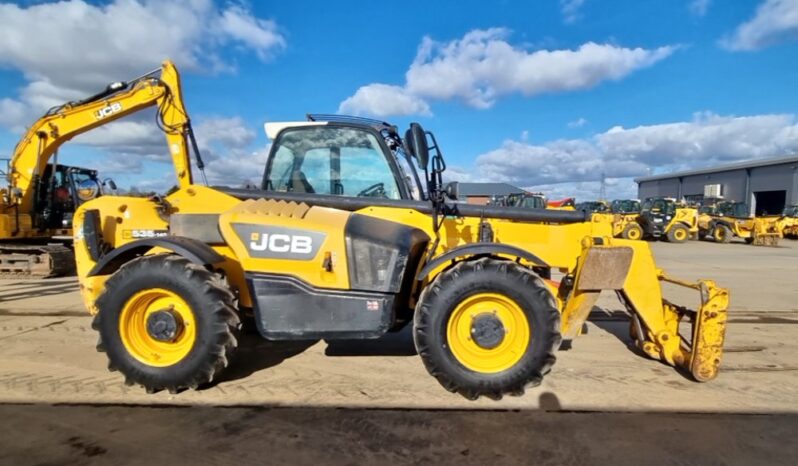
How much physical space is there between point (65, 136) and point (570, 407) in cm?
1031

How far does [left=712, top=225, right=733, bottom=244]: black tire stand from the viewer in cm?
2303

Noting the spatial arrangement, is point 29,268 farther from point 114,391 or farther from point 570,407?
point 570,407

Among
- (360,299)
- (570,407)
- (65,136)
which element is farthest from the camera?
(65,136)

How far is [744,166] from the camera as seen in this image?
50.1m

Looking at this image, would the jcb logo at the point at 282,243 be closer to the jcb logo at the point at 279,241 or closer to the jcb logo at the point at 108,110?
the jcb logo at the point at 279,241

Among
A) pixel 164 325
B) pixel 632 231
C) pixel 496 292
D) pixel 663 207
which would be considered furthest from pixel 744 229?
pixel 164 325

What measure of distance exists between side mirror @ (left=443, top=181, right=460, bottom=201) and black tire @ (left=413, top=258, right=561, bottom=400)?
27.8 inches

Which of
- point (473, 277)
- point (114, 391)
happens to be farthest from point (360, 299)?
point (114, 391)

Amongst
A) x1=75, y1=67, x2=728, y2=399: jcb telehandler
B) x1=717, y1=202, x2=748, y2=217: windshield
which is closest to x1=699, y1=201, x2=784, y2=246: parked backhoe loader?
x1=717, y1=202, x2=748, y2=217: windshield

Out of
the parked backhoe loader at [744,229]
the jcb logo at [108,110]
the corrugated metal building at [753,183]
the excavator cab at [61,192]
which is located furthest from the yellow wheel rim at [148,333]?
the corrugated metal building at [753,183]

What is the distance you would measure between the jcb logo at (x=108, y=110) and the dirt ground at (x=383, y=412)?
4.29 metres

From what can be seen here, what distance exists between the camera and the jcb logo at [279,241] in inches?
156

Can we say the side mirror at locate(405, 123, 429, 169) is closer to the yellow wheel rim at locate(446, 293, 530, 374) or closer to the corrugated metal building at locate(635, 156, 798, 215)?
the yellow wheel rim at locate(446, 293, 530, 374)

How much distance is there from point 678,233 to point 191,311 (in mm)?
24081
